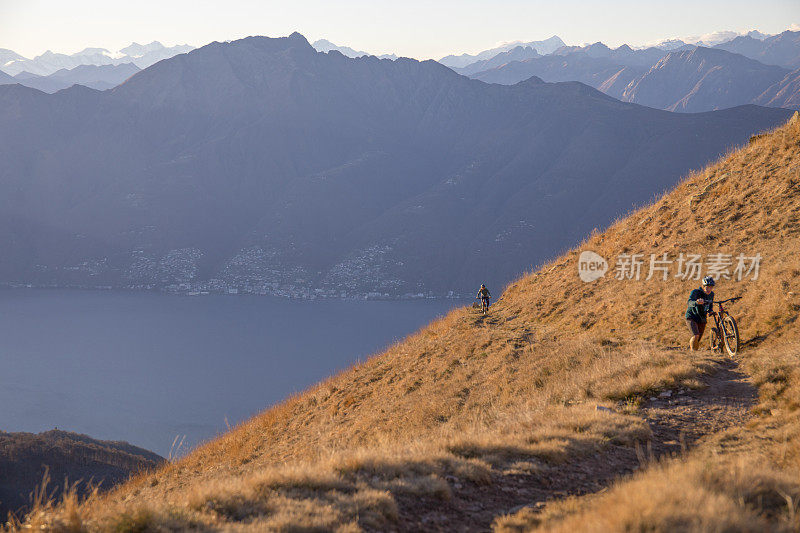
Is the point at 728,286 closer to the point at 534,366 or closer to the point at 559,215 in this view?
the point at 534,366

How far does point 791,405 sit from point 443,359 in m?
12.1

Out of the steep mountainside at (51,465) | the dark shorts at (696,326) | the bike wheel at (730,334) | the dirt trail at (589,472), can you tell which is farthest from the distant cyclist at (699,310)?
the steep mountainside at (51,465)

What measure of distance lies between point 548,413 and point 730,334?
18.4ft

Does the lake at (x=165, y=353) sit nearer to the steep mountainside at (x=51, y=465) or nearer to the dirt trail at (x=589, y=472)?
the steep mountainside at (x=51, y=465)

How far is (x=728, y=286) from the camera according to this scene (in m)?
14.4

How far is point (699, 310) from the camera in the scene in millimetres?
12195

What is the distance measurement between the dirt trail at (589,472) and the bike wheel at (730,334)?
1975 mm

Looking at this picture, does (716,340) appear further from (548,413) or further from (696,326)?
(548,413)

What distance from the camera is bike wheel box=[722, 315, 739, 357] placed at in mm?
11414

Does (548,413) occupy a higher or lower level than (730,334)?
lower

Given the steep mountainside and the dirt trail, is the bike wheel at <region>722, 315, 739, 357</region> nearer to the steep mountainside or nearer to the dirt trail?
the dirt trail

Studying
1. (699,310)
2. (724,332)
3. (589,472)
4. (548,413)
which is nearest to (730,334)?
(724,332)

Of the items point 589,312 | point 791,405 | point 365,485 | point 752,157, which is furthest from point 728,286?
point 365,485

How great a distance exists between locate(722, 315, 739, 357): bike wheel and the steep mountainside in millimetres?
23782
